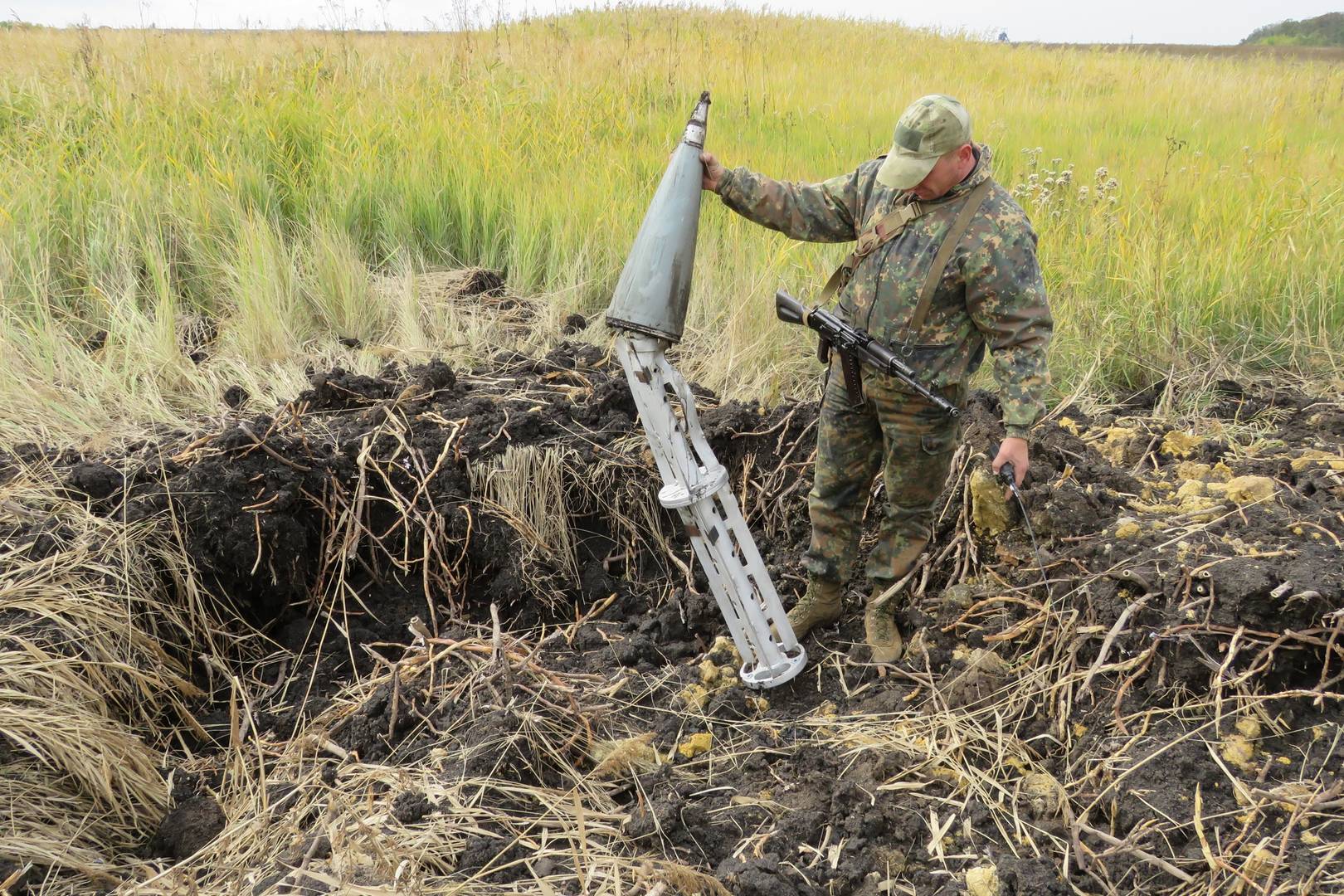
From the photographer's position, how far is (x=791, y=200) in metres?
2.77

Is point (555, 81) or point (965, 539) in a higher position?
point (555, 81)

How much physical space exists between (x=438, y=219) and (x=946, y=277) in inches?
137

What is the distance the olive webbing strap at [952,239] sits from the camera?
2.47 m

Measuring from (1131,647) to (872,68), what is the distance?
10.1 meters

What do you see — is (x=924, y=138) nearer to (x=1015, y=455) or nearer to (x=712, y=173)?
(x=712, y=173)

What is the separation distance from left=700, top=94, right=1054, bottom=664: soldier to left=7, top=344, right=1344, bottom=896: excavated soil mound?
0.44m

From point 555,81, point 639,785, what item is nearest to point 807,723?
point 639,785

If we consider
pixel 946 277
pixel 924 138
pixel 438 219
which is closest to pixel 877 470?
pixel 946 277

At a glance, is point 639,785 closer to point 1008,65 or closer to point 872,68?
point 872,68

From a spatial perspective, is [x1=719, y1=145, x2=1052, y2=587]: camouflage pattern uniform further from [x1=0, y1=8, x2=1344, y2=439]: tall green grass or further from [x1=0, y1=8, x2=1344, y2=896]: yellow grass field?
[x1=0, y1=8, x2=1344, y2=439]: tall green grass

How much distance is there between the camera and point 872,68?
11094 millimetres

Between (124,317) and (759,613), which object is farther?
(124,317)

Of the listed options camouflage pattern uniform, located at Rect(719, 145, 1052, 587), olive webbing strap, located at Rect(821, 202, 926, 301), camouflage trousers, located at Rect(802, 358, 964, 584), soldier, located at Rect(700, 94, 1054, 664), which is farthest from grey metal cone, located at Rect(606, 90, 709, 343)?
camouflage trousers, located at Rect(802, 358, 964, 584)

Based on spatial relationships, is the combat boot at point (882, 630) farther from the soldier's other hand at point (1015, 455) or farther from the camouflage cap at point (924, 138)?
the camouflage cap at point (924, 138)
